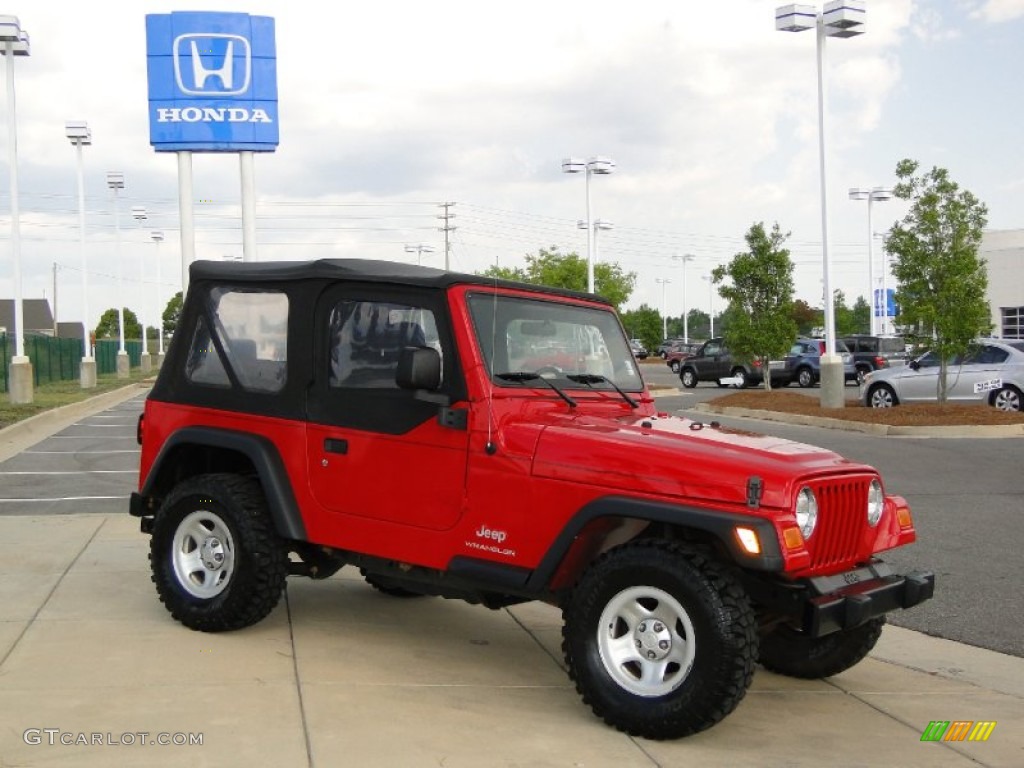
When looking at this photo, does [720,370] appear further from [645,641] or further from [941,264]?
[645,641]

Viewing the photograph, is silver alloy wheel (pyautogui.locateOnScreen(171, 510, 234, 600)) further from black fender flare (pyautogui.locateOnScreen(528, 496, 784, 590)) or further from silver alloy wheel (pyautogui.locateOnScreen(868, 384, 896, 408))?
silver alloy wheel (pyautogui.locateOnScreen(868, 384, 896, 408))

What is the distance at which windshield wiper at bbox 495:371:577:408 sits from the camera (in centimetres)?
568

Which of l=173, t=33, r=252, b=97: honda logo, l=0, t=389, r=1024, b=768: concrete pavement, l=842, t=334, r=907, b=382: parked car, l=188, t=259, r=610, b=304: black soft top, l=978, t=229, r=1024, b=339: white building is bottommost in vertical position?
l=0, t=389, r=1024, b=768: concrete pavement

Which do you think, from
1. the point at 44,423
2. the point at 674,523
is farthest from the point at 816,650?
the point at 44,423

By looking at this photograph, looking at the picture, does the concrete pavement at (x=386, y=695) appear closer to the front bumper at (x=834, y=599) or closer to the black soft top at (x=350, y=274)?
the front bumper at (x=834, y=599)

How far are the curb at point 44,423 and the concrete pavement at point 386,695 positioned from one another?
36.5ft

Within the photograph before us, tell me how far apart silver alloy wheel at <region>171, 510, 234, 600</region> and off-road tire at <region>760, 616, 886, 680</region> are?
9.74 feet

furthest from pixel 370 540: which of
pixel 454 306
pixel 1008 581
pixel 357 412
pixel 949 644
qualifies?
pixel 1008 581

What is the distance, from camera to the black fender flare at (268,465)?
6.06 metres

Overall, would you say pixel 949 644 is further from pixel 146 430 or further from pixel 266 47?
pixel 266 47

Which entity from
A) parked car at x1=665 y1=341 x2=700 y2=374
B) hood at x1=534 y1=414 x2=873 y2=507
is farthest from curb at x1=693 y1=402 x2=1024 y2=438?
parked car at x1=665 y1=341 x2=700 y2=374

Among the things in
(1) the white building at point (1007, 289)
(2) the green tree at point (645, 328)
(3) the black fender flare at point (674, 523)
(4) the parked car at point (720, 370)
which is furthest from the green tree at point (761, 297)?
(2) the green tree at point (645, 328)

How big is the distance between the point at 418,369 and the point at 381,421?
0.57 metres

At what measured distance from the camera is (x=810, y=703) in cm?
562
